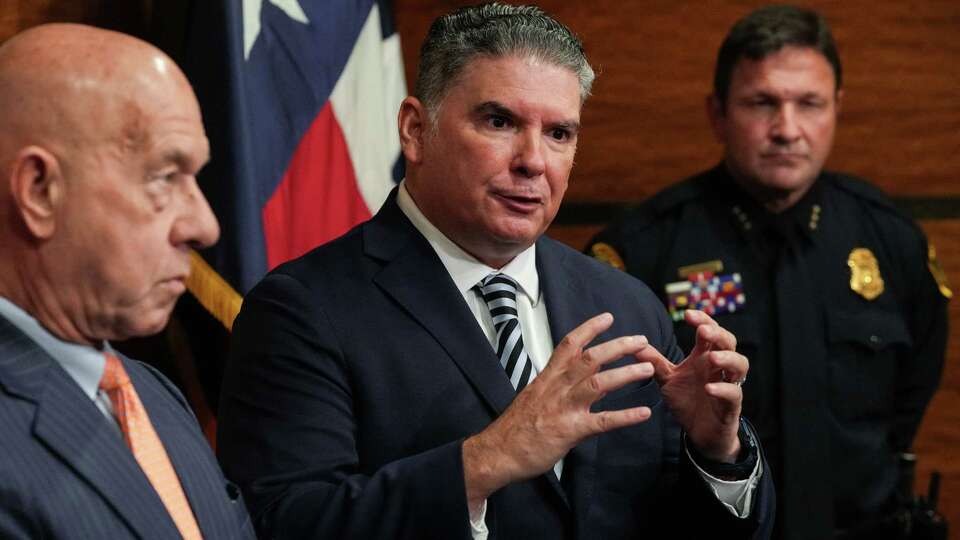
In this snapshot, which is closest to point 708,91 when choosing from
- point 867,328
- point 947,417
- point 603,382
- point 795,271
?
point 795,271

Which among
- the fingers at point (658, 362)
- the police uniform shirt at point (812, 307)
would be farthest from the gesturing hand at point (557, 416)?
the police uniform shirt at point (812, 307)

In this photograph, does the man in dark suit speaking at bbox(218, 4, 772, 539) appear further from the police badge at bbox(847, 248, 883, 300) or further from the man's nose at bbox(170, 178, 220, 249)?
the police badge at bbox(847, 248, 883, 300)

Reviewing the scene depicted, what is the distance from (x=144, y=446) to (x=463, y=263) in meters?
0.79

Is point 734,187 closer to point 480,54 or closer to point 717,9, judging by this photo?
point 717,9

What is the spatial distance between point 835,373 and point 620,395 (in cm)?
142

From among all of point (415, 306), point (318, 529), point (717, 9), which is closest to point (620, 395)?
point (415, 306)

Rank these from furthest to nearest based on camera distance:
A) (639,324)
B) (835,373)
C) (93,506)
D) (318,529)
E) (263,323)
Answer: (835,373)
(639,324)
(263,323)
(318,529)
(93,506)

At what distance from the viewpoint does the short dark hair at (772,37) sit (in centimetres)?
345

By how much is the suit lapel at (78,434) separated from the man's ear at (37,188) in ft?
0.37

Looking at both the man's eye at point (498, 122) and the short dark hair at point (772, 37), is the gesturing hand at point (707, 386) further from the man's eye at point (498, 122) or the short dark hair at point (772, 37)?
the short dark hair at point (772, 37)

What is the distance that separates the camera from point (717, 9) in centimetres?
403

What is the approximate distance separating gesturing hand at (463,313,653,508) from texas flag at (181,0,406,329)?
1.29 m

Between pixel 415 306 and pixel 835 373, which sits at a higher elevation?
pixel 415 306

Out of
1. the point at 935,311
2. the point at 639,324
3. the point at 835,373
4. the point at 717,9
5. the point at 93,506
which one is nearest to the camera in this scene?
the point at 93,506
